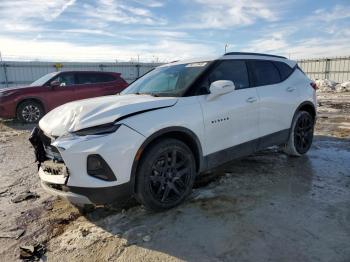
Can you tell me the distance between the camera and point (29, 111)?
10180 millimetres

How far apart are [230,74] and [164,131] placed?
4.91 ft

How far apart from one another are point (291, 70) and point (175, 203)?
324 centimetres

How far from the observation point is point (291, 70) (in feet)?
18.1

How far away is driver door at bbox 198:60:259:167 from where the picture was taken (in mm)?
3911

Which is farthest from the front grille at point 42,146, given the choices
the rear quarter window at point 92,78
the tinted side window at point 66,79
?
the rear quarter window at point 92,78

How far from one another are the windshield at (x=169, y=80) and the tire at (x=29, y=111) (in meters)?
6.37

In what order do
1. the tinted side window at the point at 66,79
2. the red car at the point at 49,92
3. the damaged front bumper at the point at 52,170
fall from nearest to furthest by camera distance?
1. the damaged front bumper at the point at 52,170
2. the red car at the point at 49,92
3. the tinted side window at the point at 66,79

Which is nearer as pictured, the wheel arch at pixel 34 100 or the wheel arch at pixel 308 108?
the wheel arch at pixel 308 108

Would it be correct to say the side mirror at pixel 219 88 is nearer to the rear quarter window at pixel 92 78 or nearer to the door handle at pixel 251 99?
the door handle at pixel 251 99

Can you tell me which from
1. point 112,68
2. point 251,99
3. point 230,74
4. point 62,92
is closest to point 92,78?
point 62,92

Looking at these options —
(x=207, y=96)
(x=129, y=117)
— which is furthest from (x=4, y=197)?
(x=207, y=96)

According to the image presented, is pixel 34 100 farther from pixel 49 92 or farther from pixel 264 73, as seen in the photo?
pixel 264 73

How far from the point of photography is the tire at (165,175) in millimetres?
3348

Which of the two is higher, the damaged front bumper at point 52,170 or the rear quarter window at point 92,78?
the rear quarter window at point 92,78
